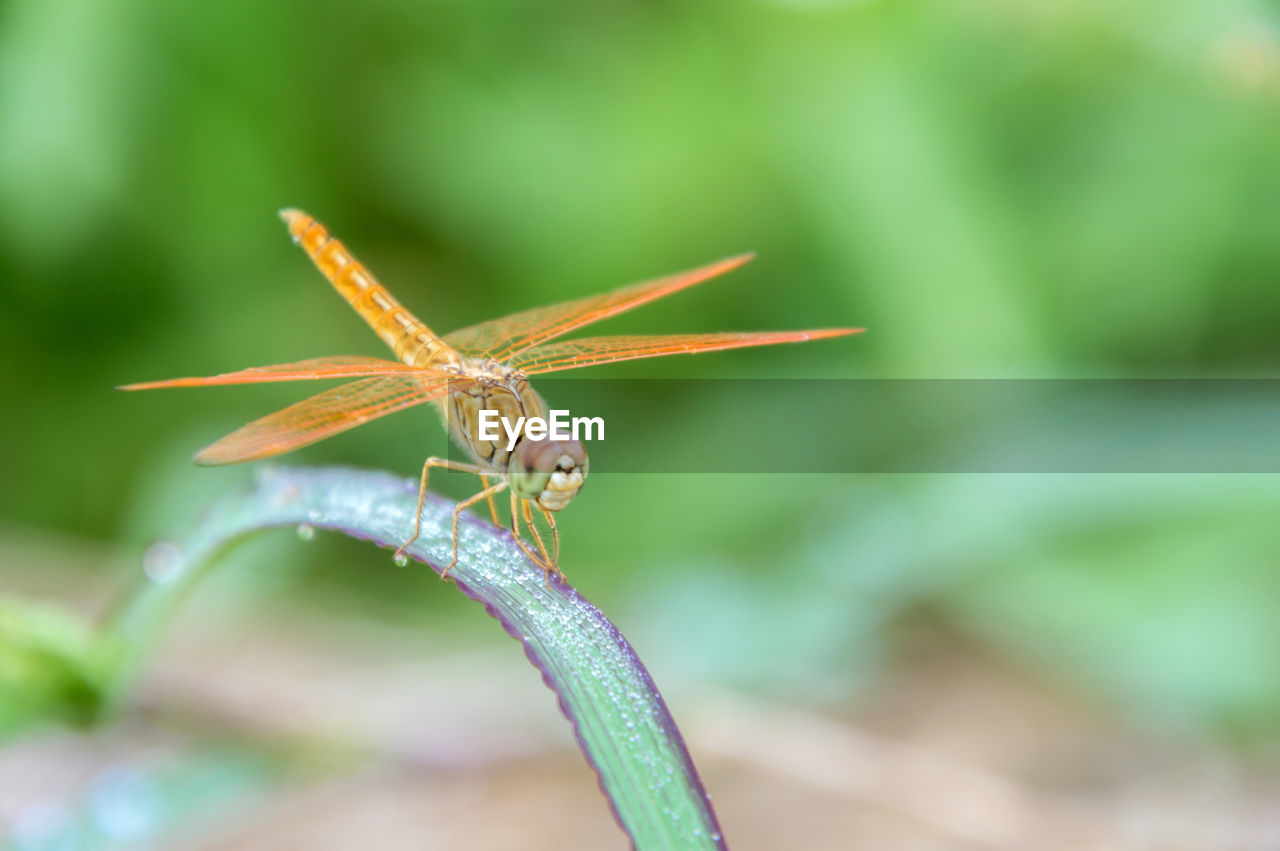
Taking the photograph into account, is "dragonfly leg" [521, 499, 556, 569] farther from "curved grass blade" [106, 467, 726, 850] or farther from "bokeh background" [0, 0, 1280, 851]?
"bokeh background" [0, 0, 1280, 851]

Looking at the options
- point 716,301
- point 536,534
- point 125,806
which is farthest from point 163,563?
point 716,301

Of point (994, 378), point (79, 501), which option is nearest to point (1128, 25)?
point (994, 378)

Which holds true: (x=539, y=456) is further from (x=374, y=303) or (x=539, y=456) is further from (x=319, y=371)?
(x=374, y=303)

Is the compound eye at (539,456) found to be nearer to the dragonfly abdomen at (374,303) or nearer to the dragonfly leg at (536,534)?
the dragonfly leg at (536,534)

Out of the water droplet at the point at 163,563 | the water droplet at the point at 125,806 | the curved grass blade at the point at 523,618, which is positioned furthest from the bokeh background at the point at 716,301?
the curved grass blade at the point at 523,618

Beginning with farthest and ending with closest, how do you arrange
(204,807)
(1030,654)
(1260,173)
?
1. (1260,173)
2. (1030,654)
3. (204,807)

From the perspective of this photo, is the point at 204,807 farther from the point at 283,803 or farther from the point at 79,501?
the point at 79,501

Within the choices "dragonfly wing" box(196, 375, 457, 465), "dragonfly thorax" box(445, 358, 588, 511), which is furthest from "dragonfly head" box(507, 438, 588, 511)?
"dragonfly wing" box(196, 375, 457, 465)
